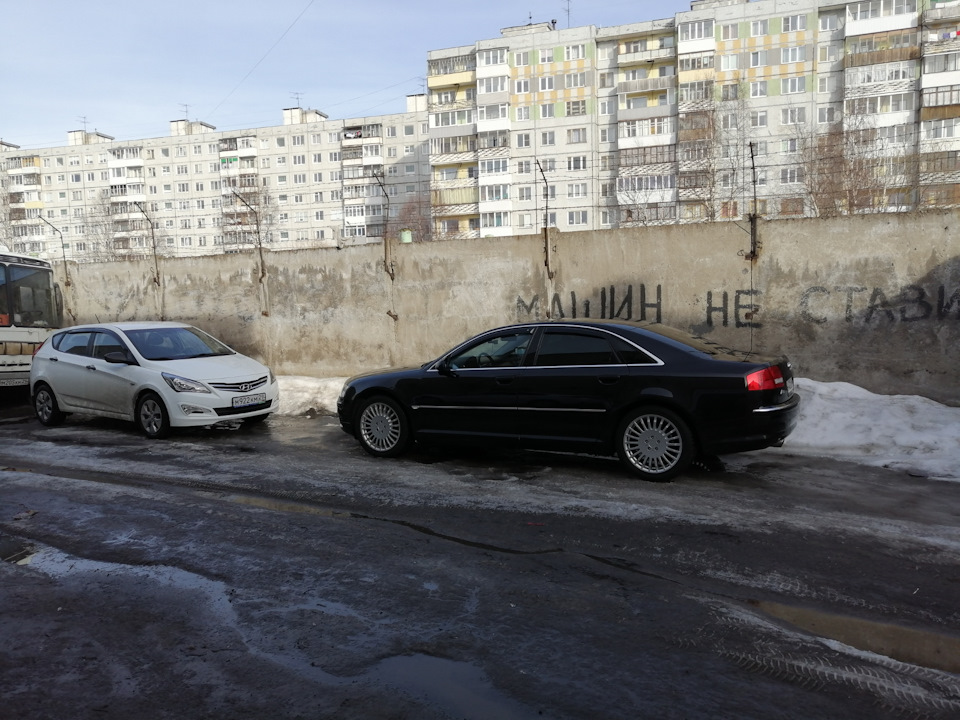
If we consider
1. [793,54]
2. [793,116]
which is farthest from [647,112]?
[793,54]

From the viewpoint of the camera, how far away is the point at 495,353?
7.24 m

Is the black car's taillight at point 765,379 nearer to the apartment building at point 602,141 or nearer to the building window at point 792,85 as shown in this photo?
the apartment building at point 602,141

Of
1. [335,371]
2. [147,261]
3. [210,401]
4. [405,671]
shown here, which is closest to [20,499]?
[210,401]

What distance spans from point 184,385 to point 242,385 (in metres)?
0.74

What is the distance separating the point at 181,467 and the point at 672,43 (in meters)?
65.4

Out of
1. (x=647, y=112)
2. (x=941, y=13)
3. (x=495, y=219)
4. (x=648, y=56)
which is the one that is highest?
(x=648, y=56)

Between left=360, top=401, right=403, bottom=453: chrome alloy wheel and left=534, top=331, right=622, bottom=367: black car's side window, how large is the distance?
1.81 metres

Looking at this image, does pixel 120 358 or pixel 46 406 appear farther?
pixel 46 406

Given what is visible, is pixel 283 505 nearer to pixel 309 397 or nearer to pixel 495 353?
pixel 495 353

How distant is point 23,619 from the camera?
3.71m

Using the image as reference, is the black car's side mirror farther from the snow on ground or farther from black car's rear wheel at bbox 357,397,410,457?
the snow on ground

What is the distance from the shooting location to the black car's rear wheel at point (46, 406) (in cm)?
1048

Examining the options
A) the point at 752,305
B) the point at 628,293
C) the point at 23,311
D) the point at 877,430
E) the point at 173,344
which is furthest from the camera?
the point at 23,311

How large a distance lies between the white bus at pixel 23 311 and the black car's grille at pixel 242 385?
5930mm
